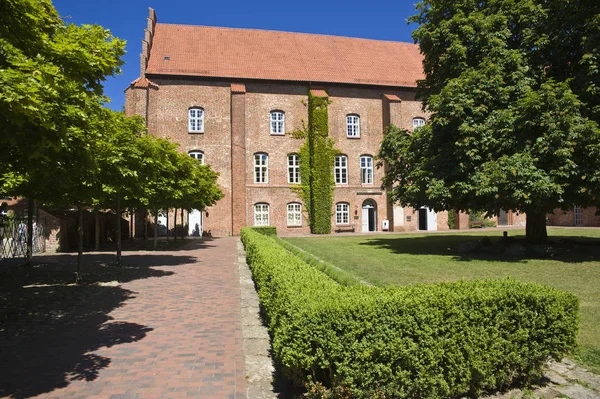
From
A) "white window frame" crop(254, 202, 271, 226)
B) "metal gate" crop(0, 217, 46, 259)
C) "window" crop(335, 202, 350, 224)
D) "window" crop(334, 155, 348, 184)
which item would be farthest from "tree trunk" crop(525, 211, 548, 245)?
"metal gate" crop(0, 217, 46, 259)

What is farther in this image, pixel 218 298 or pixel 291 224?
pixel 291 224

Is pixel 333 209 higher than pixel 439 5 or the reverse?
the reverse

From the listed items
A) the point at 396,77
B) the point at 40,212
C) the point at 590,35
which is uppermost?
the point at 396,77

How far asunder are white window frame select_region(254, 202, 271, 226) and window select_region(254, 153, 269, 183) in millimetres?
1943

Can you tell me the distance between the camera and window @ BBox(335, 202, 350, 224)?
112 feet

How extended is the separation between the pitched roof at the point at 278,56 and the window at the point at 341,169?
21.0 ft

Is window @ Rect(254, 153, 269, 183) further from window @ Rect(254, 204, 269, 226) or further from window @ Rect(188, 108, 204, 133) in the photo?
window @ Rect(188, 108, 204, 133)

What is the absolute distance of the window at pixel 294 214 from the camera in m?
33.1

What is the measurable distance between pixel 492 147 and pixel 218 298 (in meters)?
11.3

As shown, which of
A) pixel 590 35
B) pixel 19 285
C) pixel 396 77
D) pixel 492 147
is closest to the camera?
pixel 19 285

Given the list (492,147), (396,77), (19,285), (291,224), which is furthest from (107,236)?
(396,77)

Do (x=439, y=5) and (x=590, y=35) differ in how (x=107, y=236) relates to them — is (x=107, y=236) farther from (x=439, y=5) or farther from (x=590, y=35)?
(x=590, y=35)

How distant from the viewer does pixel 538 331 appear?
4586mm

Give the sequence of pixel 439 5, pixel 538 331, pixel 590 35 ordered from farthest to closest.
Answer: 1. pixel 439 5
2. pixel 590 35
3. pixel 538 331
